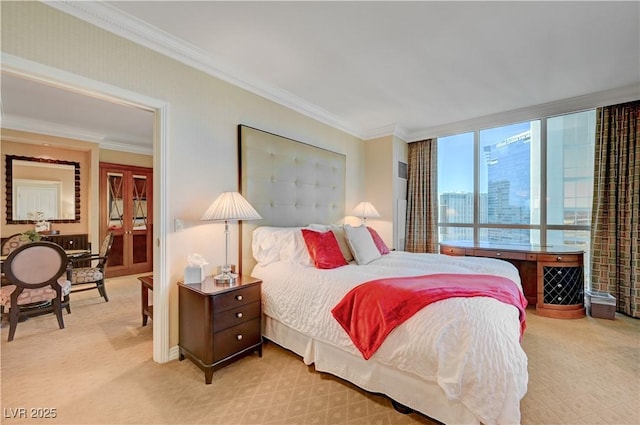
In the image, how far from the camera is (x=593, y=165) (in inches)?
139

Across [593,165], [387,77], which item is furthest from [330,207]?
[593,165]

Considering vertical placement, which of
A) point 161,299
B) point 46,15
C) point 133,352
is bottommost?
point 133,352

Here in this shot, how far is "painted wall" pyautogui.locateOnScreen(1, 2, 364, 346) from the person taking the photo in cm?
175

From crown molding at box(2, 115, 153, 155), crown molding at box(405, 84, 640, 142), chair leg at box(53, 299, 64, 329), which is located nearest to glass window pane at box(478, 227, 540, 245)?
crown molding at box(405, 84, 640, 142)

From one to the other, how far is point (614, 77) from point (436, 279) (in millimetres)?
3099

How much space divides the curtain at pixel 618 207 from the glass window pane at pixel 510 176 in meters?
0.65

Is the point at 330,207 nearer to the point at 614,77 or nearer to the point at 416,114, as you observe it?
the point at 416,114

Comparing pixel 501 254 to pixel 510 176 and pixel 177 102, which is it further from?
pixel 177 102

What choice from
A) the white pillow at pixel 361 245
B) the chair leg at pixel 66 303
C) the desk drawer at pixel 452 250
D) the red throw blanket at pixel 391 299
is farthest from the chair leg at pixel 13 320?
the desk drawer at pixel 452 250

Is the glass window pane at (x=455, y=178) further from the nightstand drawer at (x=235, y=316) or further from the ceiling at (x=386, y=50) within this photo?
the nightstand drawer at (x=235, y=316)

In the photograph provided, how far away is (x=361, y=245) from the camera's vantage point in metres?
2.83

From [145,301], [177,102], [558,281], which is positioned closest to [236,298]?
[145,301]

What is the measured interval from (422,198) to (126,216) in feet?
18.1

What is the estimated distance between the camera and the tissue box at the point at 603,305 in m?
3.15
